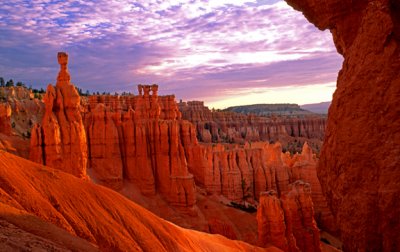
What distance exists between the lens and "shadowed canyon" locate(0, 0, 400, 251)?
8.12 metres

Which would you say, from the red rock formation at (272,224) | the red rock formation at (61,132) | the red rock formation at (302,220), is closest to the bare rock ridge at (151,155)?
the red rock formation at (61,132)

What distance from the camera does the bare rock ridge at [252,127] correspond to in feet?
340

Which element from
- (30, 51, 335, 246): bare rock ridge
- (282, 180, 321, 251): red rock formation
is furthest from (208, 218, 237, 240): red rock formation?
(282, 180, 321, 251): red rock formation

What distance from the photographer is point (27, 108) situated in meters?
66.2

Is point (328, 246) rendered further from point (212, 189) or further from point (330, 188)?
point (330, 188)

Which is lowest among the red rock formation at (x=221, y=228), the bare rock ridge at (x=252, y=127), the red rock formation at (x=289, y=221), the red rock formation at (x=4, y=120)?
the red rock formation at (x=221, y=228)

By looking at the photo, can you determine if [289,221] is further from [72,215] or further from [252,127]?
[252,127]

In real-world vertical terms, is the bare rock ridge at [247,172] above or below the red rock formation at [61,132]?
below

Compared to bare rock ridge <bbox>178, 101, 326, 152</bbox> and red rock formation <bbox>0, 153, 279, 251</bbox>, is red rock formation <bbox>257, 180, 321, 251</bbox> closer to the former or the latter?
red rock formation <bbox>0, 153, 279, 251</bbox>

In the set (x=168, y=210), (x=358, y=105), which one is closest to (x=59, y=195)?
(x=358, y=105)

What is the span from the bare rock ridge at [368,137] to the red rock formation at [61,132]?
1938 centimetres

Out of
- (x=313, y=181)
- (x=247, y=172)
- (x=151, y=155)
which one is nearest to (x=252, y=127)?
(x=247, y=172)

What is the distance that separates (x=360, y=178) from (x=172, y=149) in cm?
3017

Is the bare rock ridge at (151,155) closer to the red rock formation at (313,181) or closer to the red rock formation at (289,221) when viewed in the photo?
the red rock formation at (313,181)
